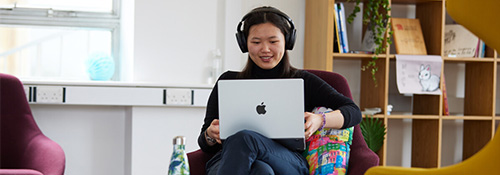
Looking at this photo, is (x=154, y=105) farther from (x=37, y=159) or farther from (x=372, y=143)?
(x=372, y=143)

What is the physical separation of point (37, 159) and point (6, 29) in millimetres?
1098

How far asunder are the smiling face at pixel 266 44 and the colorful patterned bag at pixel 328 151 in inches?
10.8

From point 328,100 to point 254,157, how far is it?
0.51 m

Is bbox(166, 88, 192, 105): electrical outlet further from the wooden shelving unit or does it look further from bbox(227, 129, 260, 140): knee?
bbox(227, 129, 260, 140): knee

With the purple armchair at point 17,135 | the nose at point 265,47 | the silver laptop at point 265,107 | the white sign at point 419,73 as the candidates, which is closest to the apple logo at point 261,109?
the silver laptop at point 265,107

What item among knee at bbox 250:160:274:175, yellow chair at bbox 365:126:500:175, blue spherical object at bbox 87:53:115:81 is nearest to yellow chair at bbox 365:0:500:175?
yellow chair at bbox 365:126:500:175

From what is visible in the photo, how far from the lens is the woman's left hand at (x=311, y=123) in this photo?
1860mm

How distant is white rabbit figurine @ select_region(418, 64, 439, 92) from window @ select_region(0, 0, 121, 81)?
1692mm

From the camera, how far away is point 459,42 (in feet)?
10.9

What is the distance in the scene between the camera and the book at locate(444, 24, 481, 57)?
328 cm

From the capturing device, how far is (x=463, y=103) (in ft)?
11.7

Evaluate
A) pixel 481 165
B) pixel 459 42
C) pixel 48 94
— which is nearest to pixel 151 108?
pixel 48 94

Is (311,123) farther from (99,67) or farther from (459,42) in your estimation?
(459,42)

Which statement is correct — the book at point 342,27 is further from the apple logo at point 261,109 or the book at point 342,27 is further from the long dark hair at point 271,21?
the apple logo at point 261,109
